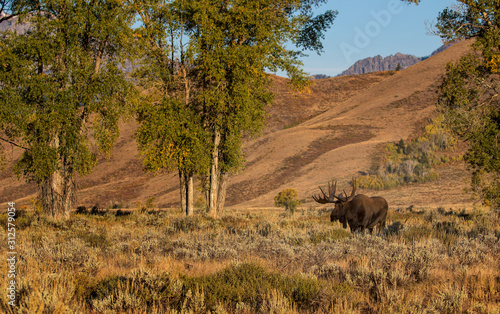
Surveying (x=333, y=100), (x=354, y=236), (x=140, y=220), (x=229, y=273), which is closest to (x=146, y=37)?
(x=140, y=220)

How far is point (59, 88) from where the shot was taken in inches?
574

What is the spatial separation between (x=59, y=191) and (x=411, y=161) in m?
36.3

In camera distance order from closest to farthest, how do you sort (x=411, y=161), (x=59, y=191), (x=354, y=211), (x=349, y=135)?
(x=354, y=211), (x=59, y=191), (x=411, y=161), (x=349, y=135)

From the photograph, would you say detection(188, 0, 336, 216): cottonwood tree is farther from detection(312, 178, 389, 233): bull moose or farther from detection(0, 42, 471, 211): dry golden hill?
detection(0, 42, 471, 211): dry golden hill

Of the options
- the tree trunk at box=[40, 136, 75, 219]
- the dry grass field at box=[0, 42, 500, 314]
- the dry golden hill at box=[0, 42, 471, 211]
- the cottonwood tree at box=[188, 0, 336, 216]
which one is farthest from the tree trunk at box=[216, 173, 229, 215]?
the dry golden hill at box=[0, 42, 471, 211]

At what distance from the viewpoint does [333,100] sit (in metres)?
101

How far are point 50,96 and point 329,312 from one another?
12265 millimetres

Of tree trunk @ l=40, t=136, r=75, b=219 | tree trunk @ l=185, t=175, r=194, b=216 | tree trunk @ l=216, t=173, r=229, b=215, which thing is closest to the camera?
tree trunk @ l=40, t=136, r=75, b=219

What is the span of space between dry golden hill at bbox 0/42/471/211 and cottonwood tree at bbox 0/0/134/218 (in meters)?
15.9

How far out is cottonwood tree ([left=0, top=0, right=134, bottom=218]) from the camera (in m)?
13.5

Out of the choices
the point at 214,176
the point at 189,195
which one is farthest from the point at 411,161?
the point at 189,195

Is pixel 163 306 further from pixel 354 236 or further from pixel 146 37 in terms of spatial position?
pixel 146 37

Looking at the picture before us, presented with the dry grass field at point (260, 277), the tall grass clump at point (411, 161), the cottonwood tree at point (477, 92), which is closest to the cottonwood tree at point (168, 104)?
the dry grass field at point (260, 277)

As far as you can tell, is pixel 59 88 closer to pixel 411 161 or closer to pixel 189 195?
pixel 189 195
